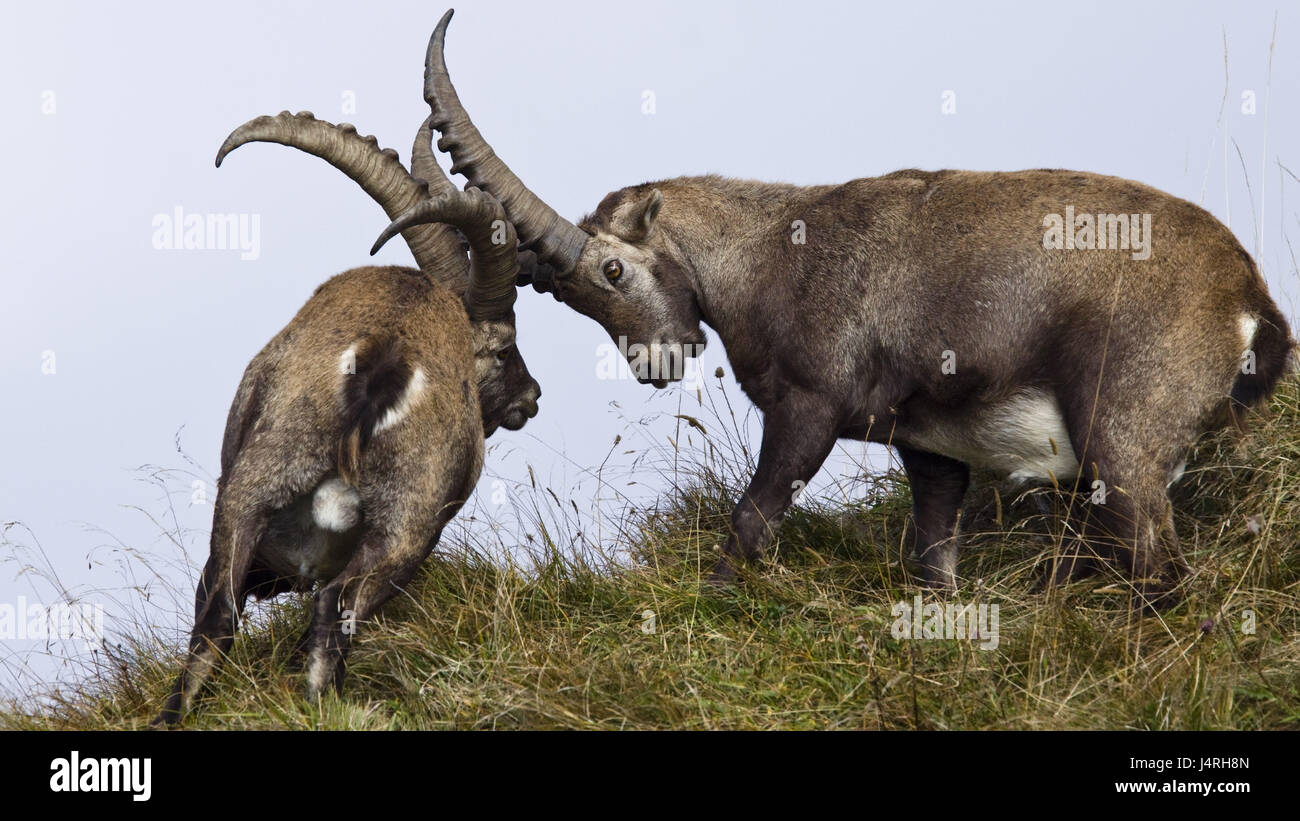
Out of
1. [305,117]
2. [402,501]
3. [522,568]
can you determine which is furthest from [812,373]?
[305,117]

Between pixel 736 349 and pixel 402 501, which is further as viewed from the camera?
pixel 736 349

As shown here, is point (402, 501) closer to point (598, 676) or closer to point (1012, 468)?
point (598, 676)

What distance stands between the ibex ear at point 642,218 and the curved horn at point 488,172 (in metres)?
0.29

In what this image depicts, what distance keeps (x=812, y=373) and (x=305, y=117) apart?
128 inches

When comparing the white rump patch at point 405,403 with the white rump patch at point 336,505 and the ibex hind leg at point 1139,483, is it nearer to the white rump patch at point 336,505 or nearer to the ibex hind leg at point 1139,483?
the white rump patch at point 336,505

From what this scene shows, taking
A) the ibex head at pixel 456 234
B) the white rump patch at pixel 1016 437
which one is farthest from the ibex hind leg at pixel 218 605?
the white rump patch at pixel 1016 437

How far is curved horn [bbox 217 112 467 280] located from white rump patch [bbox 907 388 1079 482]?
121 inches

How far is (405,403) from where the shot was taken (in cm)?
636

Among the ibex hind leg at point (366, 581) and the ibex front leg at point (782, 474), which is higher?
the ibex front leg at point (782, 474)

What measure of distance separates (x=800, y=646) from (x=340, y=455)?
2370mm

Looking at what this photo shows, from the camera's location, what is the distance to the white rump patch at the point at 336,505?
249 inches

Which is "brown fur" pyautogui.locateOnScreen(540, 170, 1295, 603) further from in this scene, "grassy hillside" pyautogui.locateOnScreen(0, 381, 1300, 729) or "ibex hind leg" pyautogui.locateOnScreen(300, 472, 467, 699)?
"ibex hind leg" pyautogui.locateOnScreen(300, 472, 467, 699)

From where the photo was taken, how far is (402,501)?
6324mm

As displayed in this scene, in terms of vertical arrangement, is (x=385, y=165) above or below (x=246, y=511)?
above
